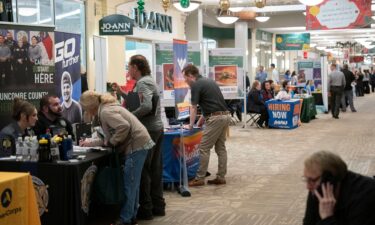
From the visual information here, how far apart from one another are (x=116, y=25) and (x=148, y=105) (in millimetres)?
6410

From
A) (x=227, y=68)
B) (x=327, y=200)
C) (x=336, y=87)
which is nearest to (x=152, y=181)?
(x=327, y=200)

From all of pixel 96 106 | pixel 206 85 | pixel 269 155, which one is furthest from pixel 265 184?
pixel 96 106

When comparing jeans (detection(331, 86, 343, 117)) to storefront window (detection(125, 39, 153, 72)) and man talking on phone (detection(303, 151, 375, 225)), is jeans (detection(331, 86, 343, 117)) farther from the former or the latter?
man talking on phone (detection(303, 151, 375, 225))

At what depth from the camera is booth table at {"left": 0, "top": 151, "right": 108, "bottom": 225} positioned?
4.13 metres

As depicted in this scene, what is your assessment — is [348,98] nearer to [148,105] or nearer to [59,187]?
[148,105]

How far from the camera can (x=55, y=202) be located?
420 centimetres

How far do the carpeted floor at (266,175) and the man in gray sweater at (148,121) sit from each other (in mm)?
201

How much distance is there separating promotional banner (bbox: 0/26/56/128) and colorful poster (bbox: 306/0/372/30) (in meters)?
8.45

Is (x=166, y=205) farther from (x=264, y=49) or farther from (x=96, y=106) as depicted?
(x=264, y=49)

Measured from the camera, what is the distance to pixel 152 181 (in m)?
5.18

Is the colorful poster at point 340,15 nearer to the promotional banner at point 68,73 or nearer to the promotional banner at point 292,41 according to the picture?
the promotional banner at point 68,73

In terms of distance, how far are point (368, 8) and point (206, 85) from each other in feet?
Answer: 24.2

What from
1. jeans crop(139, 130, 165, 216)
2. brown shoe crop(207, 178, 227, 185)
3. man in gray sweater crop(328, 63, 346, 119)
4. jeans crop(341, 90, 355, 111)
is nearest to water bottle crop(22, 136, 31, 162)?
jeans crop(139, 130, 165, 216)

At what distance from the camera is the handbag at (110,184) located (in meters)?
4.43
